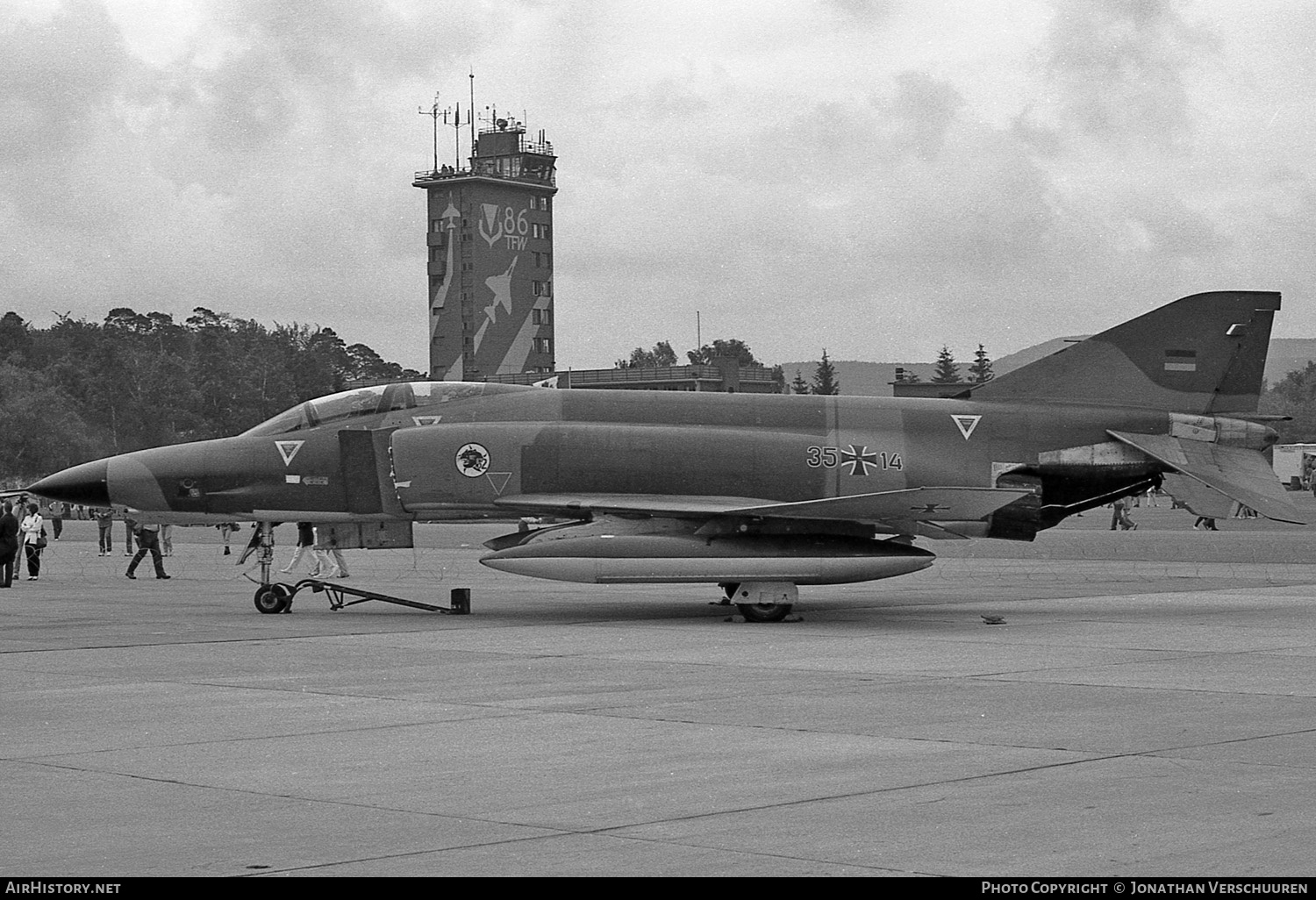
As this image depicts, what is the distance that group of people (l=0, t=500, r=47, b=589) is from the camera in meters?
26.0

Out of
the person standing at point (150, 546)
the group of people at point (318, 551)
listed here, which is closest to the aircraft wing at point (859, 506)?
the group of people at point (318, 551)

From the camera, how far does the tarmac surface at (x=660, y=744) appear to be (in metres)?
6.17

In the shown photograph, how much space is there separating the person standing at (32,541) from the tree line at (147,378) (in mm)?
31015

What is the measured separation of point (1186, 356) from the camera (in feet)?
65.5

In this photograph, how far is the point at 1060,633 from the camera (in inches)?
635

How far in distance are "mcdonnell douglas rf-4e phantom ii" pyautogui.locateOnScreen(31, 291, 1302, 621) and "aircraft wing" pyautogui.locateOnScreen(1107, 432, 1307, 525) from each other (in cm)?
3

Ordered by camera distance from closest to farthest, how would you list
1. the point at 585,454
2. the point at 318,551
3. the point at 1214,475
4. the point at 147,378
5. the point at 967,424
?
the point at 585,454
the point at 1214,475
the point at 967,424
the point at 318,551
the point at 147,378

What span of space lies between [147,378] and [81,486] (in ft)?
265

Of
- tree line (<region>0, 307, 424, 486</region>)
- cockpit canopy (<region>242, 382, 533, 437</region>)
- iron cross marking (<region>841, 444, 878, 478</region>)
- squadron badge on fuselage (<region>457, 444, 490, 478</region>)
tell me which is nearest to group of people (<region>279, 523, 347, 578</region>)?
cockpit canopy (<region>242, 382, 533, 437</region>)

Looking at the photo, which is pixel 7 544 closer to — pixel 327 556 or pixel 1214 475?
pixel 327 556

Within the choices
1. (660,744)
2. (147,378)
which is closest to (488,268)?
(147,378)

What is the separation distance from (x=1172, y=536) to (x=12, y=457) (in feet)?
221
